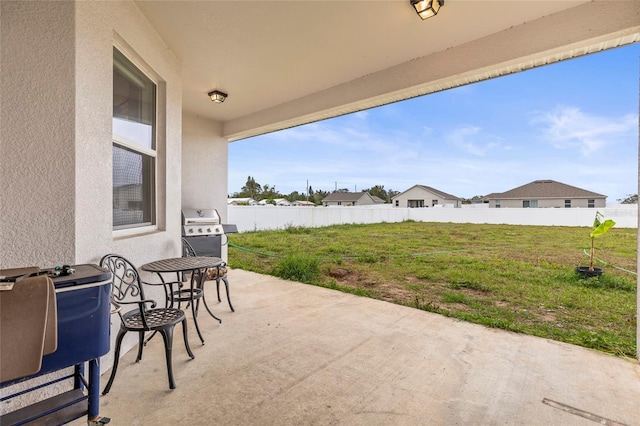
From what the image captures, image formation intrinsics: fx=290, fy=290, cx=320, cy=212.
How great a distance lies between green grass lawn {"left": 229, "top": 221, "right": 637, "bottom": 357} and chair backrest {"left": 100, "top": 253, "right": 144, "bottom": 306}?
2593mm

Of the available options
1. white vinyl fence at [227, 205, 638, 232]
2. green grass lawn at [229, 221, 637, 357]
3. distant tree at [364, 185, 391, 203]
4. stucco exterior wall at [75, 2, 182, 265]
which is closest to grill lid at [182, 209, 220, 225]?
green grass lawn at [229, 221, 637, 357]

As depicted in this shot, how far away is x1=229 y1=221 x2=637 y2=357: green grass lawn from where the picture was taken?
3037mm

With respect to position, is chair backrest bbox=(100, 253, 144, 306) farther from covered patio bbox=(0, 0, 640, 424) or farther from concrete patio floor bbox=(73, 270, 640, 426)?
concrete patio floor bbox=(73, 270, 640, 426)

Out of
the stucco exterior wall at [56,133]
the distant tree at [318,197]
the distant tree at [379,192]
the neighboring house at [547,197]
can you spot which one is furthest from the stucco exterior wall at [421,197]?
the stucco exterior wall at [56,133]

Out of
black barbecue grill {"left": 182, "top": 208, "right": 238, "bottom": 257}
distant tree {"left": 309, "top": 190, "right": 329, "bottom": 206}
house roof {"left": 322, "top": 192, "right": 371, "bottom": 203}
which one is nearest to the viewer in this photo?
black barbecue grill {"left": 182, "top": 208, "right": 238, "bottom": 257}

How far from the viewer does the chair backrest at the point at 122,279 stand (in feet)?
6.52

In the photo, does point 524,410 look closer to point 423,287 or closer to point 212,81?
point 423,287

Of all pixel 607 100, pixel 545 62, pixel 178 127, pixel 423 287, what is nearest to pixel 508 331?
pixel 423 287

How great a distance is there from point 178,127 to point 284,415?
9.33ft

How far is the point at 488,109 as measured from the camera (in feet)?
64.2

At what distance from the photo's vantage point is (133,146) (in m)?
2.45

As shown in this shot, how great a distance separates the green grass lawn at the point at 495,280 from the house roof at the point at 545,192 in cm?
1789

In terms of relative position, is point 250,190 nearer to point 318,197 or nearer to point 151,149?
point 318,197

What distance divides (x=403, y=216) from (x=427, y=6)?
1728cm
